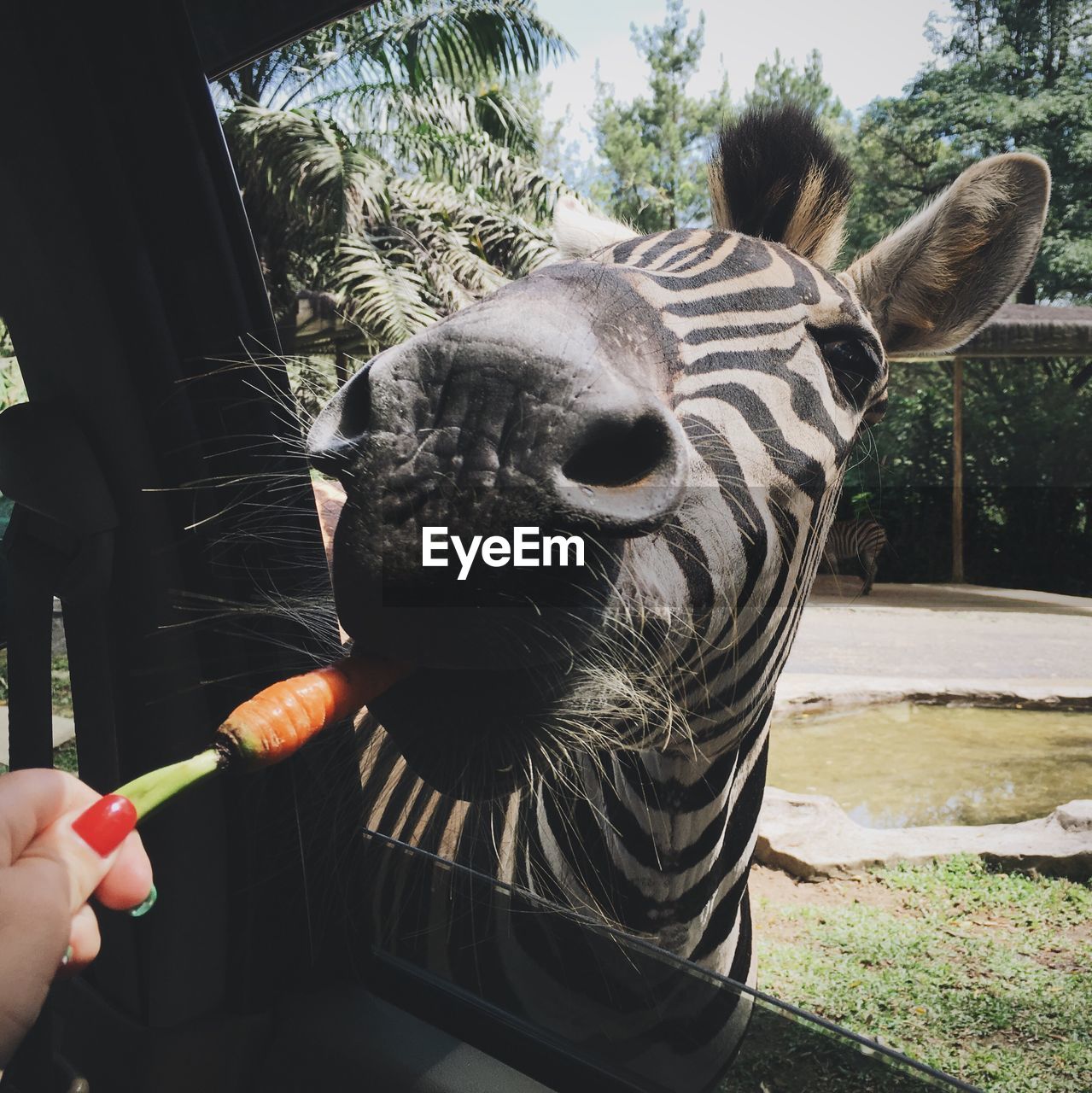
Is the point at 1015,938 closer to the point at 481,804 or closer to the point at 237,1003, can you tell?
the point at 481,804

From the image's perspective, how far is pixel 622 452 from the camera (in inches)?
35.9

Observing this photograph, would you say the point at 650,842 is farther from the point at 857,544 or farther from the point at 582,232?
the point at 857,544

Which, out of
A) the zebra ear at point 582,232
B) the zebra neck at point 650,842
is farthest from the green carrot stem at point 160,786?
the zebra ear at point 582,232

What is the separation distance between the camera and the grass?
138 cm

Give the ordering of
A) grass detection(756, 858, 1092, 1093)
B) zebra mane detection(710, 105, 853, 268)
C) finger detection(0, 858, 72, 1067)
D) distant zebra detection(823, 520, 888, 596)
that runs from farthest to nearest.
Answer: distant zebra detection(823, 520, 888, 596) → zebra mane detection(710, 105, 853, 268) → grass detection(756, 858, 1092, 1093) → finger detection(0, 858, 72, 1067)

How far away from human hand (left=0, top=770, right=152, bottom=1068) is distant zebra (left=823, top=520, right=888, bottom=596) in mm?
1328

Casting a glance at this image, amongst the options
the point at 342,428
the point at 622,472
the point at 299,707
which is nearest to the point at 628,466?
the point at 622,472

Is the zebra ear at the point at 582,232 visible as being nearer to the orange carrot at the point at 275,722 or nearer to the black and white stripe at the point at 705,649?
the black and white stripe at the point at 705,649

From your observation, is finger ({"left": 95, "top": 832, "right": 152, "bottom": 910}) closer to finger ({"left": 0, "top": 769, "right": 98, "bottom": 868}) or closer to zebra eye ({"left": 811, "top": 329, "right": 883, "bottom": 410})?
finger ({"left": 0, "top": 769, "right": 98, "bottom": 868})

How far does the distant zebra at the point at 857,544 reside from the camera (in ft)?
6.77

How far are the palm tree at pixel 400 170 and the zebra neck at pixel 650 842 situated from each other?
2.23 meters

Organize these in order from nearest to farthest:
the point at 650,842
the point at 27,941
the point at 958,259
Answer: the point at 27,941 → the point at 650,842 → the point at 958,259

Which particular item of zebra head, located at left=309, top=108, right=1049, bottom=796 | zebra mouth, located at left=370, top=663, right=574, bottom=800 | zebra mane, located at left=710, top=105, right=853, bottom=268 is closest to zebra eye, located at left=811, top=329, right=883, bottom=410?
zebra head, located at left=309, top=108, right=1049, bottom=796

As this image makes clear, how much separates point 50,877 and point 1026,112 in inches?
79.6
